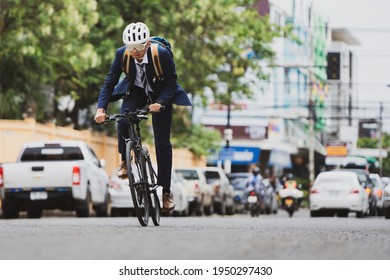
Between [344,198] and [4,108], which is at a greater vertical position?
[4,108]

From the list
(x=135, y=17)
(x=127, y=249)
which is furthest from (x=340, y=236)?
(x=135, y=17)

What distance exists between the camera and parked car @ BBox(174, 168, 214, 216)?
3169cm

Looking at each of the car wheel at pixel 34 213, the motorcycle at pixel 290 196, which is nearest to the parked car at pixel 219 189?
the motorcycle at pixel 290 196

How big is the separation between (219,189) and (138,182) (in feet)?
79.3

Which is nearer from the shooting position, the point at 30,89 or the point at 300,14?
the point at 30,89

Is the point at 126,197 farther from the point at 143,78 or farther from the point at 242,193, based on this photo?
the point at 143,78

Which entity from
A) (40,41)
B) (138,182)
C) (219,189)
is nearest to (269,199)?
(219,189)

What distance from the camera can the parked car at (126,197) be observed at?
27.0 m

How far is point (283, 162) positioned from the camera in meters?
72.2

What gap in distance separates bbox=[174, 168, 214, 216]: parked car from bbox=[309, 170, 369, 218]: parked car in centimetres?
302

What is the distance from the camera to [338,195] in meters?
32.3
